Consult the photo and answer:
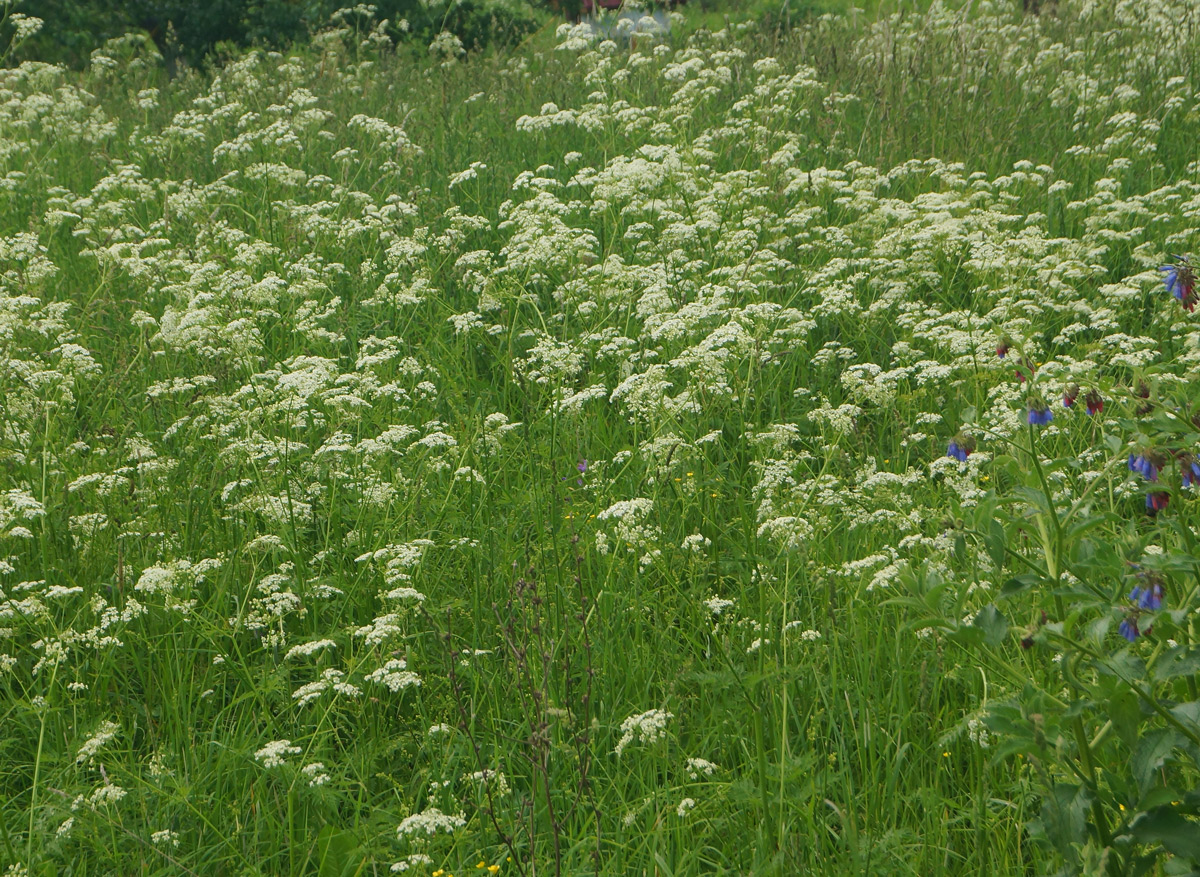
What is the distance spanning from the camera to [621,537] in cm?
294

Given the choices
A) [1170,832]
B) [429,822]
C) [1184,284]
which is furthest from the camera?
[1184,284]

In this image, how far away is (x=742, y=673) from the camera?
2691 millimetres

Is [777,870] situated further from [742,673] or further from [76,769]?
[76,769]

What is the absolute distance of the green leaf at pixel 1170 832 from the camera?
5.10 feet

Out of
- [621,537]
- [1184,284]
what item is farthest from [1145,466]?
[621,537]

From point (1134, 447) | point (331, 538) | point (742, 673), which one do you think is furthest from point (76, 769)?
point (1134, 447)

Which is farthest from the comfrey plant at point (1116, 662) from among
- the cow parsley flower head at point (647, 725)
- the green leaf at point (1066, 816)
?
the cow parsley flower head at point (647, 725)

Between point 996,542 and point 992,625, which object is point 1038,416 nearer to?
point 996,542

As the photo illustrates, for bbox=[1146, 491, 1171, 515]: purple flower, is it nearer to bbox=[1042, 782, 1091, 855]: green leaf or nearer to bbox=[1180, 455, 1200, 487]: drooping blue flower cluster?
bbox=[1180, 455, 1200, 487]: drooping blue flower cluster

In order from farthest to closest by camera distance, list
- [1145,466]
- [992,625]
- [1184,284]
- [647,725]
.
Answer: [647,725]
[1184,284]
[1145,466]
[992,625]

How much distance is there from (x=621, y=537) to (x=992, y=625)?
140 cm

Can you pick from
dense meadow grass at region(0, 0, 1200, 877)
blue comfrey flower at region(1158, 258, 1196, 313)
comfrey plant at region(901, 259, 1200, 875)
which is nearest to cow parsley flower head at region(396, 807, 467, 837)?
dense meadow grass at region(0, 0, 1200, 877)

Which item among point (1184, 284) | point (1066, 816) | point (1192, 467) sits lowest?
point (1066, 816)

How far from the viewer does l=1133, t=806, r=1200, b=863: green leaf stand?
5.10ft
